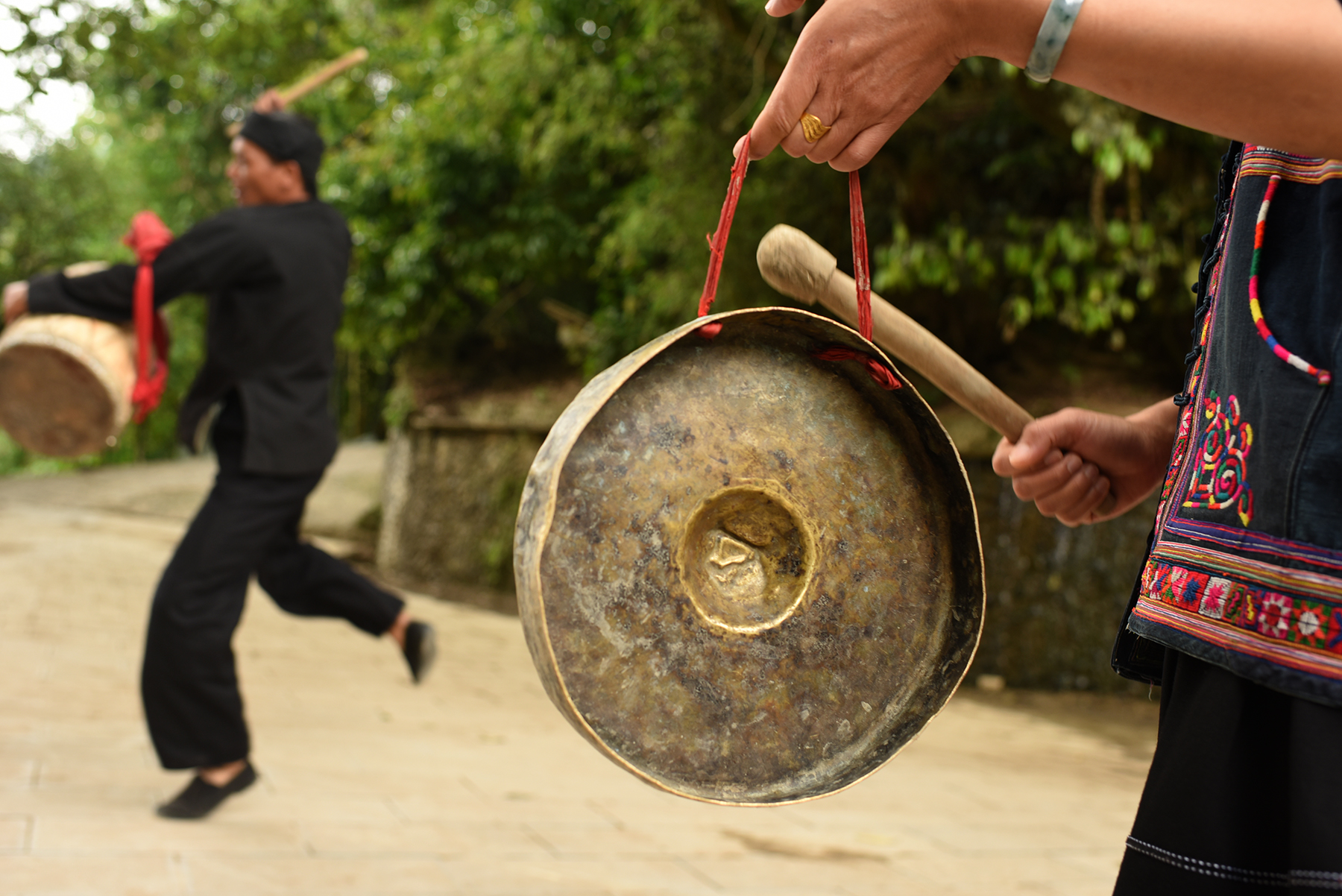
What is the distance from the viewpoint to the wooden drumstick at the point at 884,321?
56.3 inches

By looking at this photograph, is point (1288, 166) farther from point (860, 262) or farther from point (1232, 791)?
point (1232, 791)

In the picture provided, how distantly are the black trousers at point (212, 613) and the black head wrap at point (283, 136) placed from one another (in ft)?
2.60

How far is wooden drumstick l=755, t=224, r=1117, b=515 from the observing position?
4.69ft

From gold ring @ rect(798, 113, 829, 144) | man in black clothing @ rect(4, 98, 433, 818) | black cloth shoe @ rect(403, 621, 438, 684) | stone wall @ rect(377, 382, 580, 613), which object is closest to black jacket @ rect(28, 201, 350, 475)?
man in black clothing @ rect(4, 98, 433, 818)

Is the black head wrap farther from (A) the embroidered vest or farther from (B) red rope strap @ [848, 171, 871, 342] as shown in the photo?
(A) the embroidered vest

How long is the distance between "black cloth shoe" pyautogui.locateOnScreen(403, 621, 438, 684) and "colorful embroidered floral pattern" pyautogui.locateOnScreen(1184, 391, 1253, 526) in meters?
3.18

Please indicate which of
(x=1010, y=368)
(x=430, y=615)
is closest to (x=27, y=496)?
(x=430, y=615)

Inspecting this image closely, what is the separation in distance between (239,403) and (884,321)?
2.34 meters

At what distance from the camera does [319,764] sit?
141 inches

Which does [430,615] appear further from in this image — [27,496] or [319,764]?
[27,496]

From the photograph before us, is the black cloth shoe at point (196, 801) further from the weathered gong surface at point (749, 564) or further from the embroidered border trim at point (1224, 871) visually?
the embroidered border trim at point (1224, 871)

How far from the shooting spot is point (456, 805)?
329 centimetres

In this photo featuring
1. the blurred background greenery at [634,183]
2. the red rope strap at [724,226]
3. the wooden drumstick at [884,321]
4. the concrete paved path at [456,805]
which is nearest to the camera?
the red rope strap at [724,226]

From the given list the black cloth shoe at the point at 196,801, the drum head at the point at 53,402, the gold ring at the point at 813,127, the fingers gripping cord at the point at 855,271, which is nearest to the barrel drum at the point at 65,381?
the drum head at the point at 53,402
